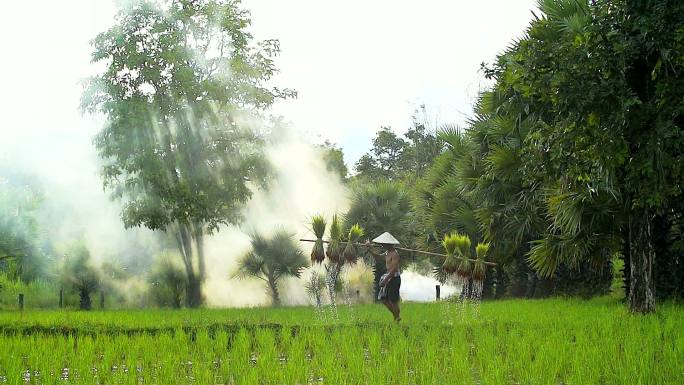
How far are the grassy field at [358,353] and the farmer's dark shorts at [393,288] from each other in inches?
34.4

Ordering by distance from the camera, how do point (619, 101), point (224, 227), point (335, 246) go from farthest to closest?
point (224, 227) → point (335, 246) → point (619, 101)

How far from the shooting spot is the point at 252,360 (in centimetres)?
1046

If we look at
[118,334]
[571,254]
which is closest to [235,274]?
[571,254]

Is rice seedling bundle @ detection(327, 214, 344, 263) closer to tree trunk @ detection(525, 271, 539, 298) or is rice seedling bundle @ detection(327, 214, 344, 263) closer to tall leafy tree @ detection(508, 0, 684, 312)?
tall leafy tree @ detection(508, 0, 684, 312)

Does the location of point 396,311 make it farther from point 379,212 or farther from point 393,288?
point 379,212

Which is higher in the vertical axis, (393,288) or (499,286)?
(499,286)

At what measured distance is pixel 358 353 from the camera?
1004 cm

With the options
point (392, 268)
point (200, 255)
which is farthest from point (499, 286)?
point (392, 268)

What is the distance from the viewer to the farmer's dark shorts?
588 inches

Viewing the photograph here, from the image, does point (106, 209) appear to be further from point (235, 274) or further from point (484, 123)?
point (484, 123)

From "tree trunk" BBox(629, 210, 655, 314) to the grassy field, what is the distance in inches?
21.2

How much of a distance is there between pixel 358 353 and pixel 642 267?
7.74m

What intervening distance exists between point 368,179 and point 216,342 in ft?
138

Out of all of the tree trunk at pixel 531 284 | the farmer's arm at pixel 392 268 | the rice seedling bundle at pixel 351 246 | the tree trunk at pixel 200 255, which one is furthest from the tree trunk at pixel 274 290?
the farmer's arm at pixel 392 268
